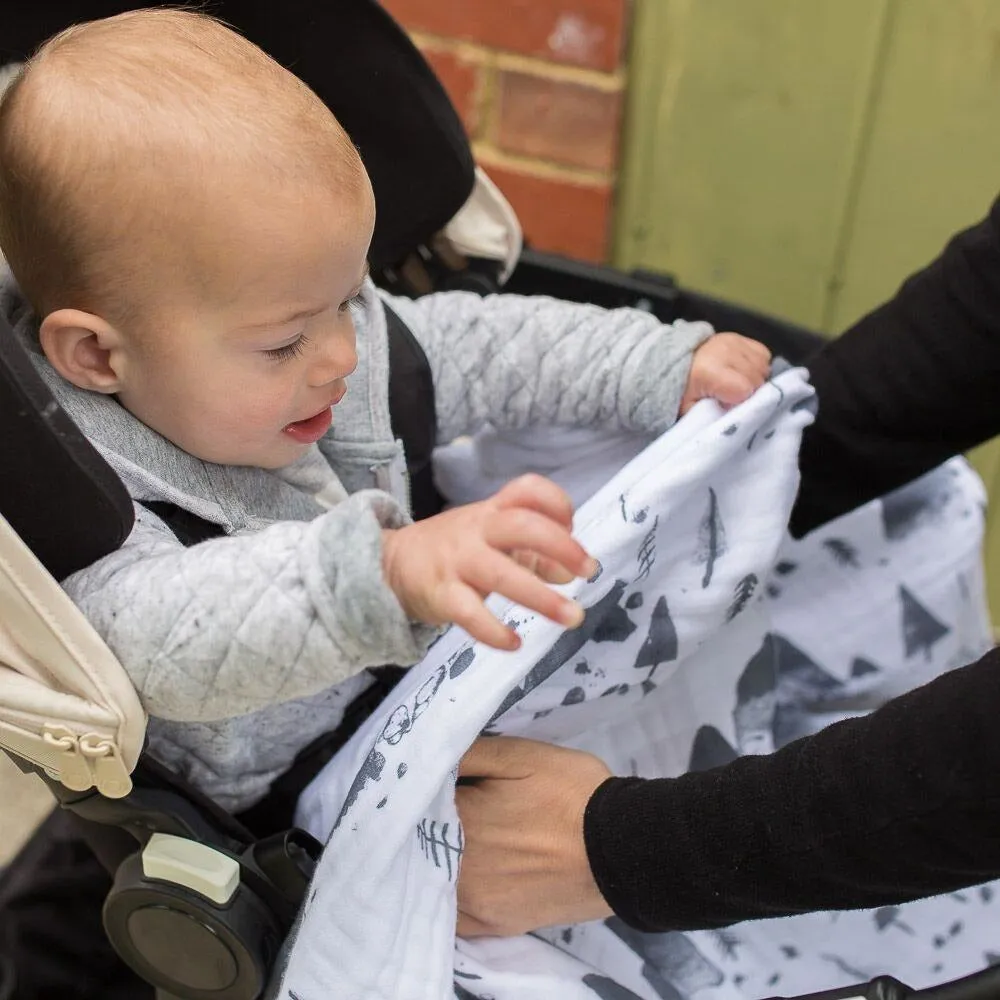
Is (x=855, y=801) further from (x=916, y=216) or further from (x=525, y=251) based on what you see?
(x=916, y=216)

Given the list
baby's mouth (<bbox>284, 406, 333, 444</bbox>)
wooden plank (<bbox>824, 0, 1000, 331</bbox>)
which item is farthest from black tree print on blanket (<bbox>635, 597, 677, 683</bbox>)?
wooden plank (<bbox>824, 0, 1000, 331</bbox>)

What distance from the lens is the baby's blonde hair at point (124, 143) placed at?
555mm

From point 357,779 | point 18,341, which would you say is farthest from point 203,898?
point 18,341

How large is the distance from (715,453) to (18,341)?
0.39 m

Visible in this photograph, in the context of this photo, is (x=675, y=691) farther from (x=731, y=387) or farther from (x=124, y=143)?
(x=124, y=143)

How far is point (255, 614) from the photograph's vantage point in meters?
0.52

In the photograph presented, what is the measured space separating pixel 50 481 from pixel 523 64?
85 cm

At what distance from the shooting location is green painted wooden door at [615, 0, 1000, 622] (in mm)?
1120

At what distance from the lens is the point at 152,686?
0.54 meters

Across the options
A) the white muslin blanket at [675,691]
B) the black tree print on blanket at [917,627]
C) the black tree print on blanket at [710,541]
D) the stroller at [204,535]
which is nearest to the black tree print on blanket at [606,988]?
the white muslin blanket at [675,691]

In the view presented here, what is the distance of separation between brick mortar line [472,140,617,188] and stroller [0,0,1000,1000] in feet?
1.13

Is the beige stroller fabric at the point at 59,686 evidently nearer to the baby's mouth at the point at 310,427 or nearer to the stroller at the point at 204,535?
the stroller at the point at 204,535

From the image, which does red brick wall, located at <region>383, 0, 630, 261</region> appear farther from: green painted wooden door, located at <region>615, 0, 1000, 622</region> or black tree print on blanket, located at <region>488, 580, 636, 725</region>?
black tree print on blanket, located at <region>488, 580, 636, 725</region>

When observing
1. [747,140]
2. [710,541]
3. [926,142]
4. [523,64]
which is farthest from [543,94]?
[710,541]
